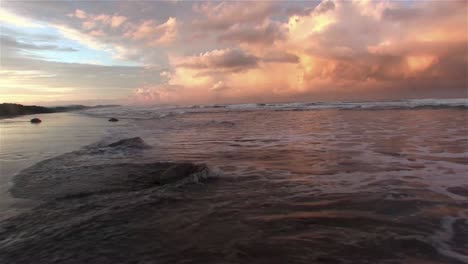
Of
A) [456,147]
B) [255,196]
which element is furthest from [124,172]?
[456,147]

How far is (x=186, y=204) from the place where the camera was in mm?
4934

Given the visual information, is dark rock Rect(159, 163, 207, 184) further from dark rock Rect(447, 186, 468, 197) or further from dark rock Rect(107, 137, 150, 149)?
dark rock Rect(107, 137, 150, 149)

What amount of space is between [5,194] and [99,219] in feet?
8.01

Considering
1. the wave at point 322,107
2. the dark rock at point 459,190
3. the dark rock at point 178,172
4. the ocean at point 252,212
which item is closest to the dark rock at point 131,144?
the ocean at point 252,212

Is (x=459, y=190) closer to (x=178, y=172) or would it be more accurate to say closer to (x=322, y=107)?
(x=178, y=172)

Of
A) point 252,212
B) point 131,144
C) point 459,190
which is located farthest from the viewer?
point 131,144

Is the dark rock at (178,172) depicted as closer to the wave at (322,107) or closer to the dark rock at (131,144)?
the dark rock at (131,144)

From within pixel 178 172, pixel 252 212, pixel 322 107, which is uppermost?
pixel 322 107

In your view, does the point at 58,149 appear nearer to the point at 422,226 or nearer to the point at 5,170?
the point at 5,170

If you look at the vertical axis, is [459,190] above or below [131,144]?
below

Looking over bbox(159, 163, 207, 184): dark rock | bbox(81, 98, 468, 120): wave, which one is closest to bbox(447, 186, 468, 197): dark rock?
bbox(159, 163, 207, 184): dark rock

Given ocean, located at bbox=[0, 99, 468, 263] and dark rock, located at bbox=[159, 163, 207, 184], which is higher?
dark rock, located at bbox=[159, 163, 207, 184]

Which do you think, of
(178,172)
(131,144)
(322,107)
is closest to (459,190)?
(178,172)

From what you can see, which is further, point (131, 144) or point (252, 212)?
point (131, 144)
